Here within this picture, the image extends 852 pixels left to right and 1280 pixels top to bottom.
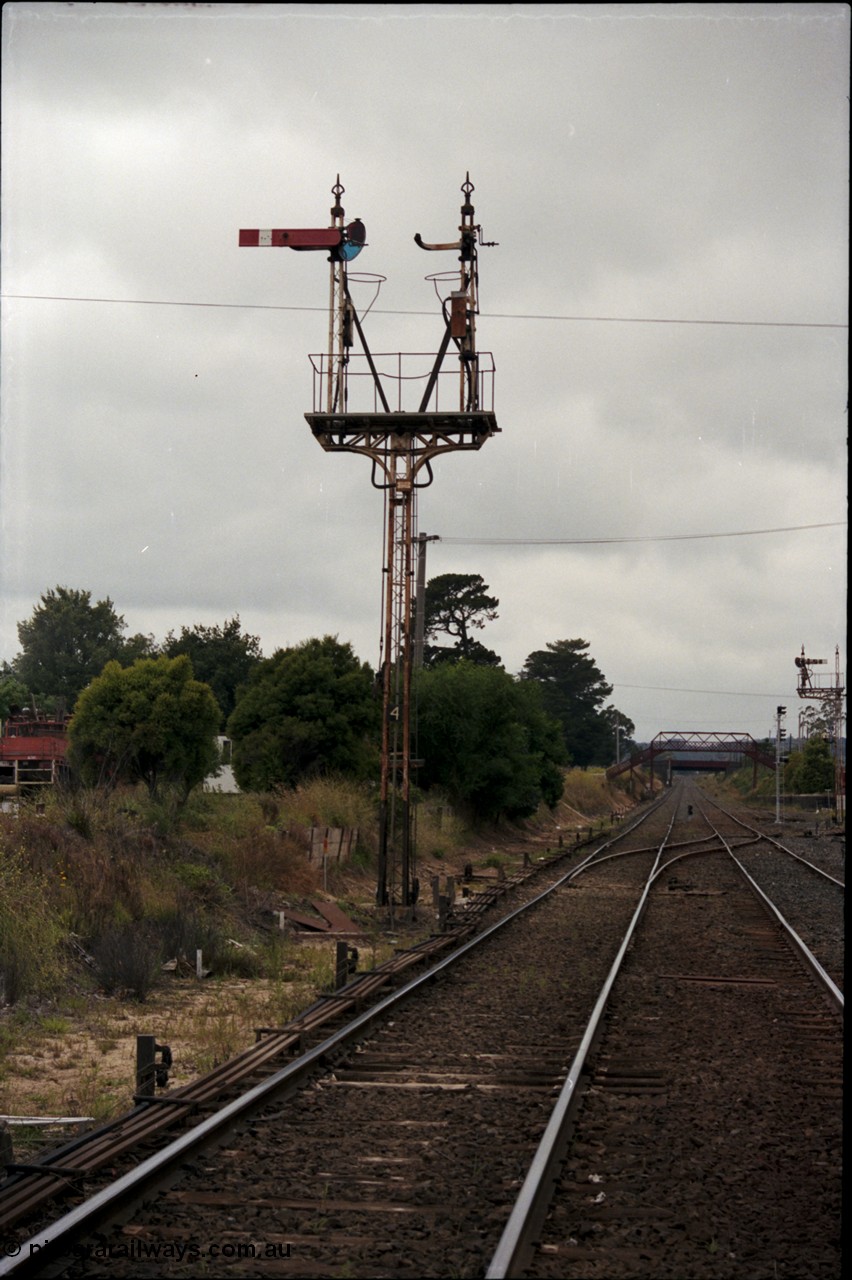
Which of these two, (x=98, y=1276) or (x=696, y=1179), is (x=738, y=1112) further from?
(x=98, y=1276)

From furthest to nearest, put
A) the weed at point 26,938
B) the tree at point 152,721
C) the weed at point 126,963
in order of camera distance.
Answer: the tree at point 152,721
the weed at point 126,963
the weed at point 26,938

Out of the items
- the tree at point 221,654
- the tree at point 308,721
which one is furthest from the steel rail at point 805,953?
the tree at point 221,654

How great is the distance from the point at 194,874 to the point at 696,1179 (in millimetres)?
11082

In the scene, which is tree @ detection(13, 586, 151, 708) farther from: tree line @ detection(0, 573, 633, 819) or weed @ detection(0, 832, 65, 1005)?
weed @ detection(0, 832, 65, 1005)

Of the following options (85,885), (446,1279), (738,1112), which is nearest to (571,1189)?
(446,1279)

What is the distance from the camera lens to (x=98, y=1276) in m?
4.96

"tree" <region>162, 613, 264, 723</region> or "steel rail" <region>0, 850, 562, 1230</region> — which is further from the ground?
"tree" <region>162, 613, 264, 723</region>

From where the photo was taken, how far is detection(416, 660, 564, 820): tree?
39031mm

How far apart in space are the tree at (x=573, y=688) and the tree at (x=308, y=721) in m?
77.2

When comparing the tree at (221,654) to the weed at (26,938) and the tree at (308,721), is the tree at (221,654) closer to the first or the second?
the tree at (308,721)

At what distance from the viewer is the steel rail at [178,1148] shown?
5074mm

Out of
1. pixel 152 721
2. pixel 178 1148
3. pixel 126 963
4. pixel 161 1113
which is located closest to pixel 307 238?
pixel 126 963

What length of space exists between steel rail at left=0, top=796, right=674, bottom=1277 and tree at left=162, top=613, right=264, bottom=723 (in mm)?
58503

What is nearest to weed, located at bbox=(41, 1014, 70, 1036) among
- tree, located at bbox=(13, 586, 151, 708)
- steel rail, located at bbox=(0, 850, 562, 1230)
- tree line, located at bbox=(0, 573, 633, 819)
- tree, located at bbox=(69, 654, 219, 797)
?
steel rail, located at bbox=(0, 850, 562, 1230)
